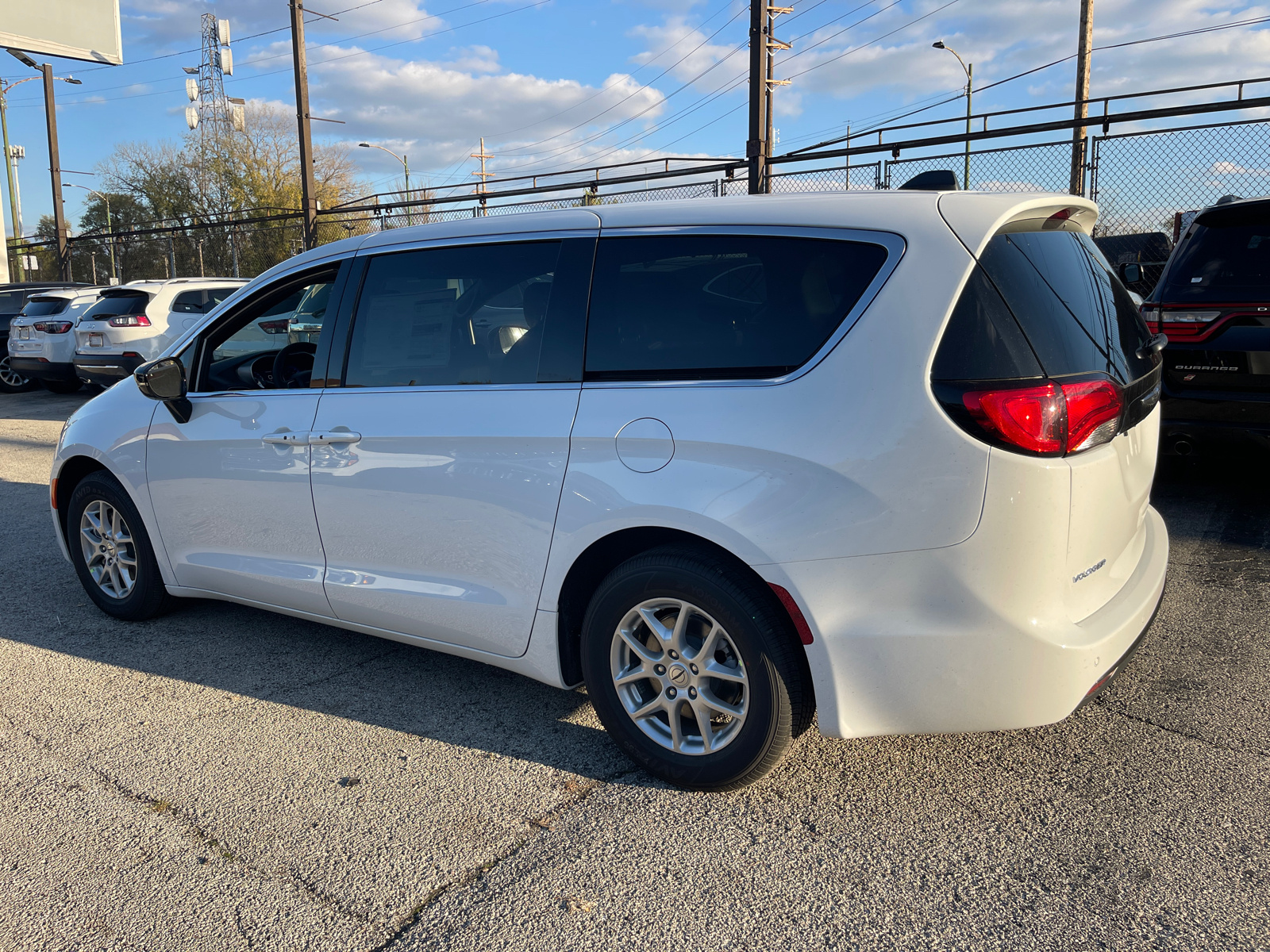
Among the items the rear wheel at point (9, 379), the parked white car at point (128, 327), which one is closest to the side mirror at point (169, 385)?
the parked white car at point (128, 327)

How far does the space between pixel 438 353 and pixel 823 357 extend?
1481 millimetres

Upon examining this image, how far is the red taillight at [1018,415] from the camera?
2408 millimetres

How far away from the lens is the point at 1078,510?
8.25ft

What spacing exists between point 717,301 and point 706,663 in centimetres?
107

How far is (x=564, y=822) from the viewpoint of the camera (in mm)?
2803

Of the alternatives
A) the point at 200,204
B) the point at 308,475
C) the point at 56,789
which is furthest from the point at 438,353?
the point at 200,204

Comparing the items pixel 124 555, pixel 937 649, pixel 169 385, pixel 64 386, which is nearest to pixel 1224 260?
pixel 937 649

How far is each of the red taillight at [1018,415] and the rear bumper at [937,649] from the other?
313 mm

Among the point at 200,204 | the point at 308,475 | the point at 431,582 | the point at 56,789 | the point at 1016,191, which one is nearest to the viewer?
the point at 1016,191

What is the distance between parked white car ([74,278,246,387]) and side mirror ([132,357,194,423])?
912 cm

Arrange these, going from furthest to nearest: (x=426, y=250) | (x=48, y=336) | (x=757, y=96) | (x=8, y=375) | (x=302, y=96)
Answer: (x=302, y=96)
(x=8, y=375)
(x=48, y=336)
(x=757, y=96)
(x=426, y=250)

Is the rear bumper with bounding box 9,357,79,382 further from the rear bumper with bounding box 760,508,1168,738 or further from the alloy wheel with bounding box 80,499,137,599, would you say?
the rear bumper with bounding box 760,508,1168,738

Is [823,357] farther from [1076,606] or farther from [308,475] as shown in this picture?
[308,475]

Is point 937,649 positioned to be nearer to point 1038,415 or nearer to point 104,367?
point 1038,415
